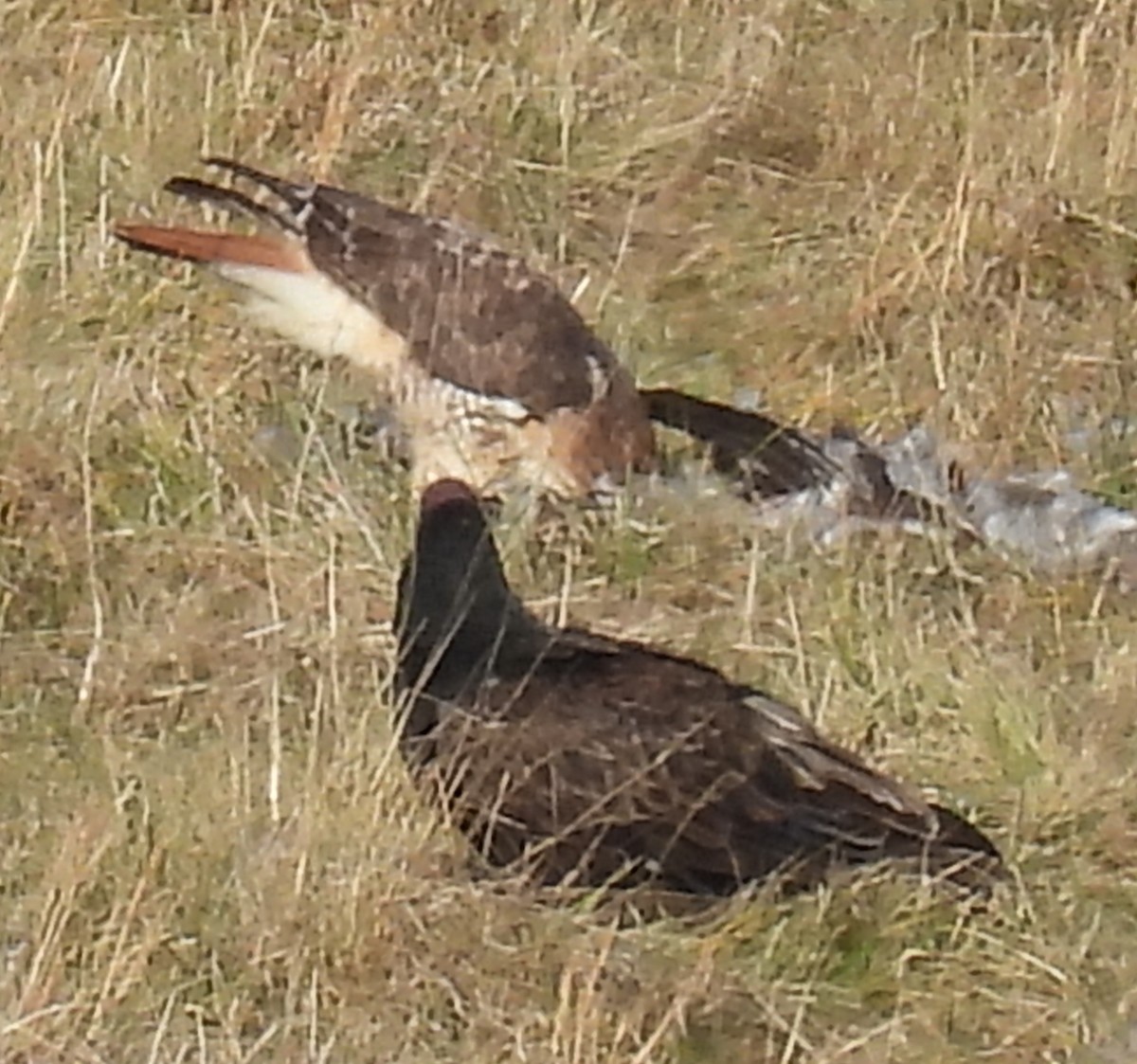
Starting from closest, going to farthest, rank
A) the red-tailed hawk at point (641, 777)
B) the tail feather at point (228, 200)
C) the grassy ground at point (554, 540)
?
the grassy ground at point (554, 540) → the red-tailed hawk at point (641, 777) → the tail feather at point (228, 200)

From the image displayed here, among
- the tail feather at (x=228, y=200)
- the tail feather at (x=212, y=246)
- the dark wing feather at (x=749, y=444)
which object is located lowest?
the dark wing feather at (x=749, y=444)

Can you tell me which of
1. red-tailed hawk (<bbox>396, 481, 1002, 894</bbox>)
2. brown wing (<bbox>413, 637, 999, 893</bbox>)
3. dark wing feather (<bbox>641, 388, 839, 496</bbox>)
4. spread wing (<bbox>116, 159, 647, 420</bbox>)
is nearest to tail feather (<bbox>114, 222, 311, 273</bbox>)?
spread wing (<bbox>116, 159, 647, 420</bbox>)

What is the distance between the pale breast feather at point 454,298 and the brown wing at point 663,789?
193cm

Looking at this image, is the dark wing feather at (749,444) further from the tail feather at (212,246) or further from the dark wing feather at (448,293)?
the tail feather at (212,246)

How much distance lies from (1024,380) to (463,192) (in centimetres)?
136

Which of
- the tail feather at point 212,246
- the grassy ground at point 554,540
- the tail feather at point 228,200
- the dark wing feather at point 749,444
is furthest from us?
the tail feather at point 228,200

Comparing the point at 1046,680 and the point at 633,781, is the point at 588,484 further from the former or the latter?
the point at 633,781

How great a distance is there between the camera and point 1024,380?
6.32 metres

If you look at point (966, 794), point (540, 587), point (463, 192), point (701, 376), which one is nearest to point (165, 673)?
point (540, 587)

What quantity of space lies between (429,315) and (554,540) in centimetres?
103

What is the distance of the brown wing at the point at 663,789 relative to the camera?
14.5 feet

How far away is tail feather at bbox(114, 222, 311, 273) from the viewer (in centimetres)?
645

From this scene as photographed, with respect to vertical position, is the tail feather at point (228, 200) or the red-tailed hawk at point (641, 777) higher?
the tail feather at point (228, 200)

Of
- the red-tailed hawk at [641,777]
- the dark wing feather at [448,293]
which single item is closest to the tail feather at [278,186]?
the dark wing feather at [448,293]
